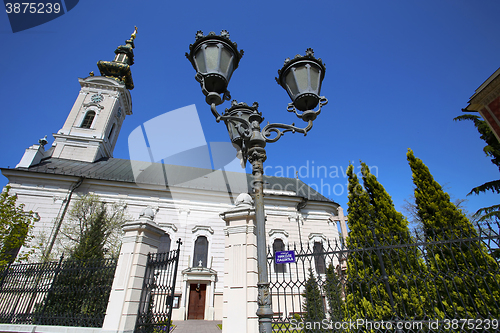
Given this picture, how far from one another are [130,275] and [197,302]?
36.5ft

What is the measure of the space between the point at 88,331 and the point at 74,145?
781 inches

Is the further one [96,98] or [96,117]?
[96,98]

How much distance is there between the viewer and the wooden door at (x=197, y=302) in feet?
45.0

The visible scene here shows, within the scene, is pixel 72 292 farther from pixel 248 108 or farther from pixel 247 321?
pixel 248 108

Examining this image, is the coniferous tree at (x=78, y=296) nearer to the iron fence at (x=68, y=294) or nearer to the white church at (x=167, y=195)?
the iron fence at (x=68, y=294)

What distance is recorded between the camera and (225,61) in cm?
337

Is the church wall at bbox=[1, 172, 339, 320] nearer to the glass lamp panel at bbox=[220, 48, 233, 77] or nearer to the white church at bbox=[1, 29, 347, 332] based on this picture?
the white church at bbox=[1, 29, 347, 332]

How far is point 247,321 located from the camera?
376 centimetres

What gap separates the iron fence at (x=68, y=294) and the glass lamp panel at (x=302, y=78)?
5.22 meters

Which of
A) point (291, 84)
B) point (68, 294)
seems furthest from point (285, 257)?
point (68, 294)

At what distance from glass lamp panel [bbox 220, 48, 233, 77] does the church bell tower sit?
20392mm

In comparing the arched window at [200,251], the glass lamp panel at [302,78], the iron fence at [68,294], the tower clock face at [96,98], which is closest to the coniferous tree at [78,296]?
the iron fence at [68,294]

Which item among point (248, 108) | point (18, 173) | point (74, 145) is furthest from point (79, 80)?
point (248, 108)

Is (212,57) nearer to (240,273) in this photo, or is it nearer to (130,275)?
(240,273)
